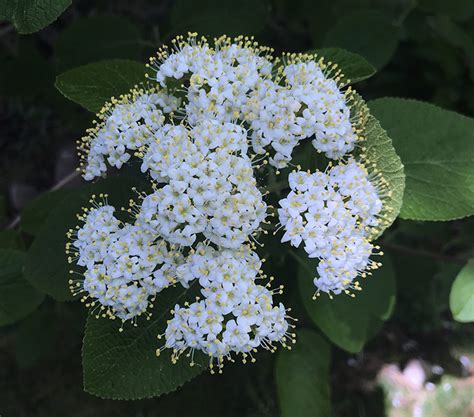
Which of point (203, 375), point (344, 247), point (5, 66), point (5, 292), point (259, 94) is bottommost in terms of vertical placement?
point (203, 375)

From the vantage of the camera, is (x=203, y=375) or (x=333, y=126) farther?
(x=203, y=375)

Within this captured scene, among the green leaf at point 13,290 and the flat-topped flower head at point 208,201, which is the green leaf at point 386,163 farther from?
the green leaf at point 13,290

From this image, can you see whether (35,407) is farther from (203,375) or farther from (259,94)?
(259,94)

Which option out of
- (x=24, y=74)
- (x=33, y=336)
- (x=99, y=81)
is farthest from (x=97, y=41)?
(x=33, y=336)

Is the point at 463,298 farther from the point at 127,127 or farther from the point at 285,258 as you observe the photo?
the point at 127,127

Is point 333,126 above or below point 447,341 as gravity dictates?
above

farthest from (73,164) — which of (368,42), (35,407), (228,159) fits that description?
(228,159)

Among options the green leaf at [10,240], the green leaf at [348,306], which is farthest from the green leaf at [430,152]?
the green leaf at [10,240]
